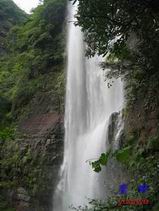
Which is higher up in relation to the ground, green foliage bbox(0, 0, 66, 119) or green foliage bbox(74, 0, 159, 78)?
green foliage bbox(0, 0, 66, 119)

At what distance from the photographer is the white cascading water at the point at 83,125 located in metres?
13.0

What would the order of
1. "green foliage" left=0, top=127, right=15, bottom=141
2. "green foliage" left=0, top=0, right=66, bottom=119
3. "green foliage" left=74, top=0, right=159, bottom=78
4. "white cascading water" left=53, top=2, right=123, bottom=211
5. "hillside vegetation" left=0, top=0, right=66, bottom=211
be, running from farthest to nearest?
"green foliage" left=0, top=0, right=66, bottom=119 < "green foliage" left=0, top=127, right=15, bottom=141 < "hillside vegetation" left=0, top=0, right=66, bottom=211 < "white cascading water" left=53, top=2, right=123, bottom=211 < "green foliage" left=74, top=0, right=159, bottom=78

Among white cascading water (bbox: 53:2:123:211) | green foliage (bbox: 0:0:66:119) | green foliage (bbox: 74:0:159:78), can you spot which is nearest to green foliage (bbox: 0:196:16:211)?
white cascading water (bbox: 53:2:123:211)

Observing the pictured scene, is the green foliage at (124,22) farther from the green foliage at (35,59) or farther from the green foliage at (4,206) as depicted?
the green foliage at (35,59)

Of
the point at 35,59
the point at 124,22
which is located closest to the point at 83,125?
the point at 35,59

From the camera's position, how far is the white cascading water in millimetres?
12959

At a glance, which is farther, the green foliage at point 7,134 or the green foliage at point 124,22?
the green foliage at point 7,134

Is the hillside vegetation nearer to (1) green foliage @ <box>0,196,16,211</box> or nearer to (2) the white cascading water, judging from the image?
(1) green foliage @ <box>0,196,16,211</box>

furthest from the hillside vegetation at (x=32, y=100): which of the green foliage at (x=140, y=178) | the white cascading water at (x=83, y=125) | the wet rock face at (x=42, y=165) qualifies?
the green foliage at (x=140, y=178)

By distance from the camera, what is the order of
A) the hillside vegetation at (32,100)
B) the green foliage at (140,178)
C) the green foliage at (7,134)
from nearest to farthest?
the green foliage at (140,178), the hillside vegetation at (32,100), the green foliage at (7,134)

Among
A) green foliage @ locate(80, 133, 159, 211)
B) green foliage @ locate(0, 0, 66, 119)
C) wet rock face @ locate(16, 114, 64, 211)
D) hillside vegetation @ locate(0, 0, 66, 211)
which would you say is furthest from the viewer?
green foliage @ locate(0, 0, 66, 119)

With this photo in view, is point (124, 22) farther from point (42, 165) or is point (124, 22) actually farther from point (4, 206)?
point (4, 206)

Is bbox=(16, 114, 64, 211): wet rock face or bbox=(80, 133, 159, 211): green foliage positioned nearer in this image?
bbox=(80, 133, 159, 211): green foliage

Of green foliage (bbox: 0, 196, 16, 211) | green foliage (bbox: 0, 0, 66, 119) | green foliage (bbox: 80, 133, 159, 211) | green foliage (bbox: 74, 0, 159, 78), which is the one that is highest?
green foliage (bbox: 0, 0, 66, 119)
